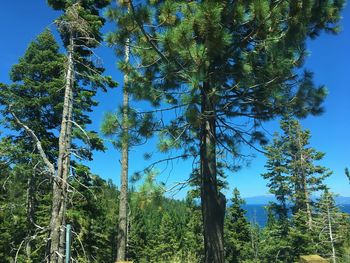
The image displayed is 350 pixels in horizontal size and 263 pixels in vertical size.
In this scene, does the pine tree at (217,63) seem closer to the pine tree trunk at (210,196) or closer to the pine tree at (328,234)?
the pine tree trunk at (210,196)

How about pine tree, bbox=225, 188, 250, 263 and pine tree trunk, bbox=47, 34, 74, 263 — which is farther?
pine tree, bbox=225, 188, 250, 263

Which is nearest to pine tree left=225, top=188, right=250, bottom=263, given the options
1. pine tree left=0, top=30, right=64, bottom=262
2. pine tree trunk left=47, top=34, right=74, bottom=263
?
pine tree left=0, top=30, right=64, bottom=262

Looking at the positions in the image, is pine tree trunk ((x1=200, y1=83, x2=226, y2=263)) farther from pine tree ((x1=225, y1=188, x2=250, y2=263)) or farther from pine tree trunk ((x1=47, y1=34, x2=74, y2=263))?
pine tree ((x1=225, y1=188, x2=250, y2=263))

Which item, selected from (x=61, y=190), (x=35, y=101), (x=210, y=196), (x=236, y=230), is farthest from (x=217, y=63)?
(x=236, y=230)

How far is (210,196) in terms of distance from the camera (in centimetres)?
714

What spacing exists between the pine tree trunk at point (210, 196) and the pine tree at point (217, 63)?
2 cm

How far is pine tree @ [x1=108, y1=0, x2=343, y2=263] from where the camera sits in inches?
247

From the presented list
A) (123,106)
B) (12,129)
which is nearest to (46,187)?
(12,129)

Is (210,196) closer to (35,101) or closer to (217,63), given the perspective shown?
(217,63)

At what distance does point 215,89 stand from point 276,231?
34.3m

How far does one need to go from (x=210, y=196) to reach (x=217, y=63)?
2412mm

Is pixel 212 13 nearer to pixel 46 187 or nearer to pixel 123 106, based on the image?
pixel 123 106

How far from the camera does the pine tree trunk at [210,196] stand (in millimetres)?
6977

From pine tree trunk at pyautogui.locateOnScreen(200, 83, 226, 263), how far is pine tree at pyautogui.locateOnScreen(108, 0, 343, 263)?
17 mm
